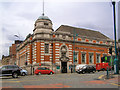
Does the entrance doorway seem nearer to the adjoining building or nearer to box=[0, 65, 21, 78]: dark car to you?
the adjoining building

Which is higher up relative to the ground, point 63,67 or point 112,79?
point 112,79

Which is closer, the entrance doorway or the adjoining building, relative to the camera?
the adjoining building

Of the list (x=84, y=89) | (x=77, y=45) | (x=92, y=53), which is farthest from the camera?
(x=92, y=53)

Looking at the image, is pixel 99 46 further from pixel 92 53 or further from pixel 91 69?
pixel 91 69

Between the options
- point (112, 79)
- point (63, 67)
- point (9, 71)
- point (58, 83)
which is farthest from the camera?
point (63, 67)

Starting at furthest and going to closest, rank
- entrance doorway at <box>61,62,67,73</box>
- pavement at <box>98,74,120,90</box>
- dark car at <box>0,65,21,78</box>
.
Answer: entrance doorway at <box>61,62,67,73</box> < dark car at <box>0,65,21,78</box> < pavement at <box>98,74,120,90</box>

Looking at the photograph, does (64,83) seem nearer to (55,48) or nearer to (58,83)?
(58,83)

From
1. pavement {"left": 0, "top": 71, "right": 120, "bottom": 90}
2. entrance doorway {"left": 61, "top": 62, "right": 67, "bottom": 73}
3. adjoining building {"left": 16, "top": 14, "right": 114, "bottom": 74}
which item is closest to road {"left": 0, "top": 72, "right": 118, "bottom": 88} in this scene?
pavement {"left": 0, "top": 71, "right": 120, "bottom": 90}

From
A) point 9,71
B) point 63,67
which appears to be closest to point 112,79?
point 9,71

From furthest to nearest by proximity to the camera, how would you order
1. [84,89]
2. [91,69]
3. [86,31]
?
1. [86,31]
2. [91,69]
3. [84,89]

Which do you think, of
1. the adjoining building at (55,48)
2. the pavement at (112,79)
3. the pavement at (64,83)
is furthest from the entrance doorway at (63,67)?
the pavement at (64,83)

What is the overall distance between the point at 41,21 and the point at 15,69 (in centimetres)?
2106

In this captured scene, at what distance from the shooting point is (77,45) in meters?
44.8

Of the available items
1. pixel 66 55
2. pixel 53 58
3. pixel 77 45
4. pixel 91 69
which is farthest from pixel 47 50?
pixel 91 69
